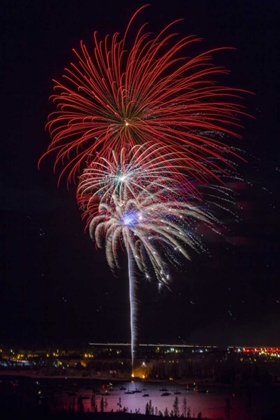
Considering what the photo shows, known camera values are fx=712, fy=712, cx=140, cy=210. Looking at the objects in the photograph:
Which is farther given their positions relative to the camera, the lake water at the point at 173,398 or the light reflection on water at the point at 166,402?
the light reflection on water at the point at 166,402

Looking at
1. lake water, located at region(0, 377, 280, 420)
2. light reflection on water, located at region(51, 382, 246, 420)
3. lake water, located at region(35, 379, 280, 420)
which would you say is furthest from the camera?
light reflection on water, located at region(51, 382, 246, 420)

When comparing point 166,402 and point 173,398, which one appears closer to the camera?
point 166,402

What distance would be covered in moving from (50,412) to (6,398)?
360 cm

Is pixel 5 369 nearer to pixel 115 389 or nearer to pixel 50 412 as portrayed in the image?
pixel 115 389

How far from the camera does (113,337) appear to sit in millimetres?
87438

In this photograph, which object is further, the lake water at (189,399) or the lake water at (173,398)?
the lake water at (189,399)

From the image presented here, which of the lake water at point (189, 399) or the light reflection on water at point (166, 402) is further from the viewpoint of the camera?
the light reflection on water at point (166, 402)

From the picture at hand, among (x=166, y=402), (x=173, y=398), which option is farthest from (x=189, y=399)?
(x=166, y=402)

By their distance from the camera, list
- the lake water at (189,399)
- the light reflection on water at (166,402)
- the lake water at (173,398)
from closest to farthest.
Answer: the lake water at (173,398)
the lake water at (189,399)
the light reflection on water at (166,402)

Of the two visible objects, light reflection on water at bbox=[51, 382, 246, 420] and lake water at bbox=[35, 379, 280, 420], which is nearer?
lake water at bbox=[35, 379, 280, 420]

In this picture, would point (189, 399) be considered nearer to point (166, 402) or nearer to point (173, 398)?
point (173, 398)

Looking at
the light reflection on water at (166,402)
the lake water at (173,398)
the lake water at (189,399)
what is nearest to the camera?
the lake water at (173,398)

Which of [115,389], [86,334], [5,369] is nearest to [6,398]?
[115,389]

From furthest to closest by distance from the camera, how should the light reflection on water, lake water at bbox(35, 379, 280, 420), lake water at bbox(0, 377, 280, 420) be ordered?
the light reflection on water < lake water at bbox(35, 379, 280, 420) < lake water at bbox(0, 377, 280, 420)
